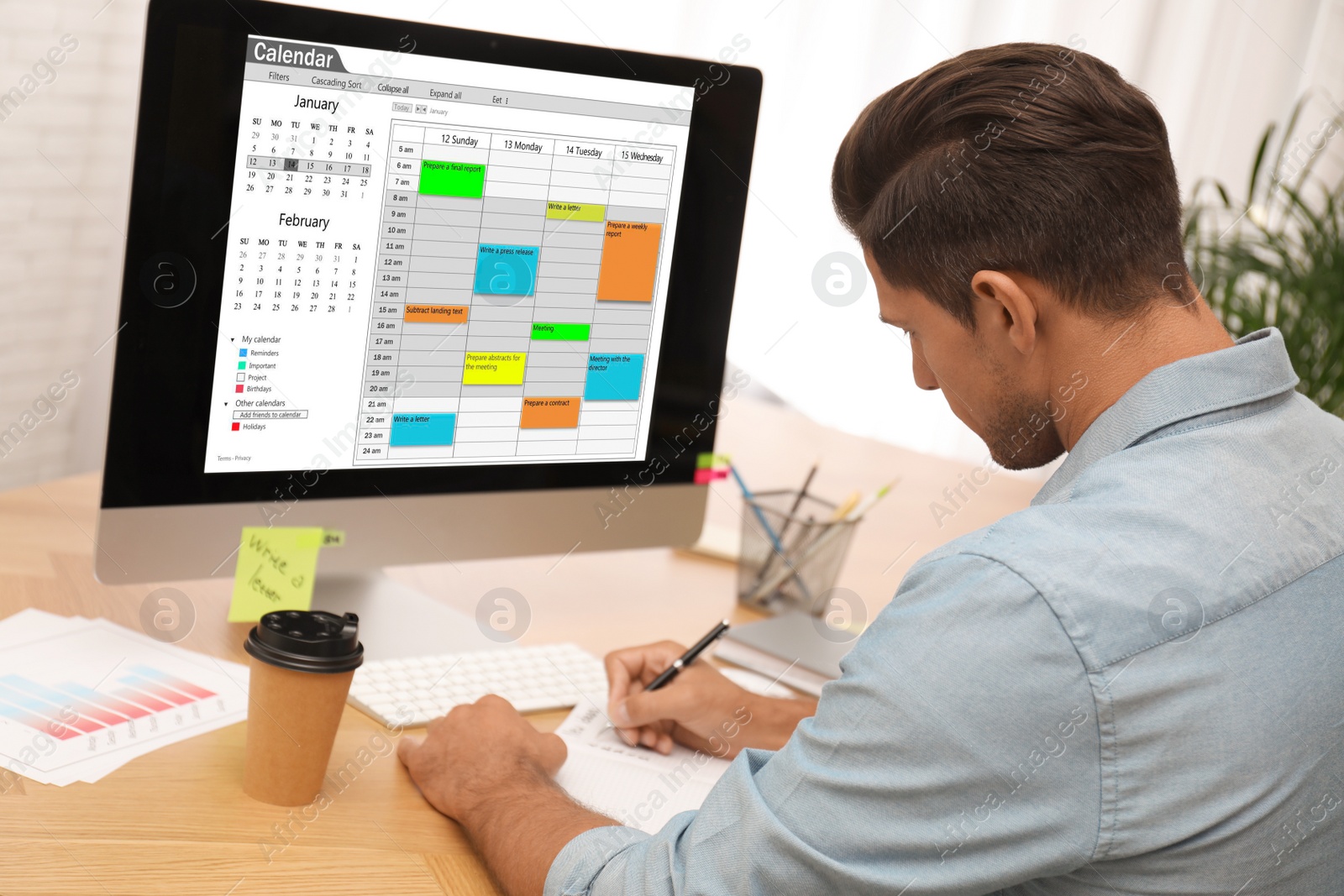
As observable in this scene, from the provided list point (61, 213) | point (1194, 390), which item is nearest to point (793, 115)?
point (61, 213)

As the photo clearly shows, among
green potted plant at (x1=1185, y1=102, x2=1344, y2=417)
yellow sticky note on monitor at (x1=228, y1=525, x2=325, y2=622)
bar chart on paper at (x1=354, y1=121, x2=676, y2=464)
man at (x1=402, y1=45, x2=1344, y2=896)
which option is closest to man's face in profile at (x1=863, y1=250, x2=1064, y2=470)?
man at (x1=402, y1=45, x2=1344, y2=896)

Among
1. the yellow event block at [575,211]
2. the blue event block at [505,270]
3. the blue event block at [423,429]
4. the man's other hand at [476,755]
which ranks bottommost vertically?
the man's other hand at [476,755]

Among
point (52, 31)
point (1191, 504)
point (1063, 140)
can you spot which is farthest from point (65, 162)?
point (1191, 504)

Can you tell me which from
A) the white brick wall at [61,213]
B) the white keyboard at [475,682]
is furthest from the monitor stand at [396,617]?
the white brick wall at [61,213]

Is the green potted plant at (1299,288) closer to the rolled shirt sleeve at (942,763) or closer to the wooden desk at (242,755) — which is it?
the wooden desk at (242,755)

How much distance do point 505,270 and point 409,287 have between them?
0.29 ft

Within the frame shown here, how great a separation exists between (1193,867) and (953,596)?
0.22 m

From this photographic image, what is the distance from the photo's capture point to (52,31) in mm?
2117

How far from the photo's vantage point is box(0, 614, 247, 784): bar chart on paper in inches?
30.7

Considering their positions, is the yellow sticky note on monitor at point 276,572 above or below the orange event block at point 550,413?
below

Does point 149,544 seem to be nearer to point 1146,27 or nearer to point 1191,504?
point 1191,504

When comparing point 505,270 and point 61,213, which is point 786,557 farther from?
point 61,213

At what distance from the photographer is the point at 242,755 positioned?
2.72 feet

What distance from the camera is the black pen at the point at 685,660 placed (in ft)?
3.27
